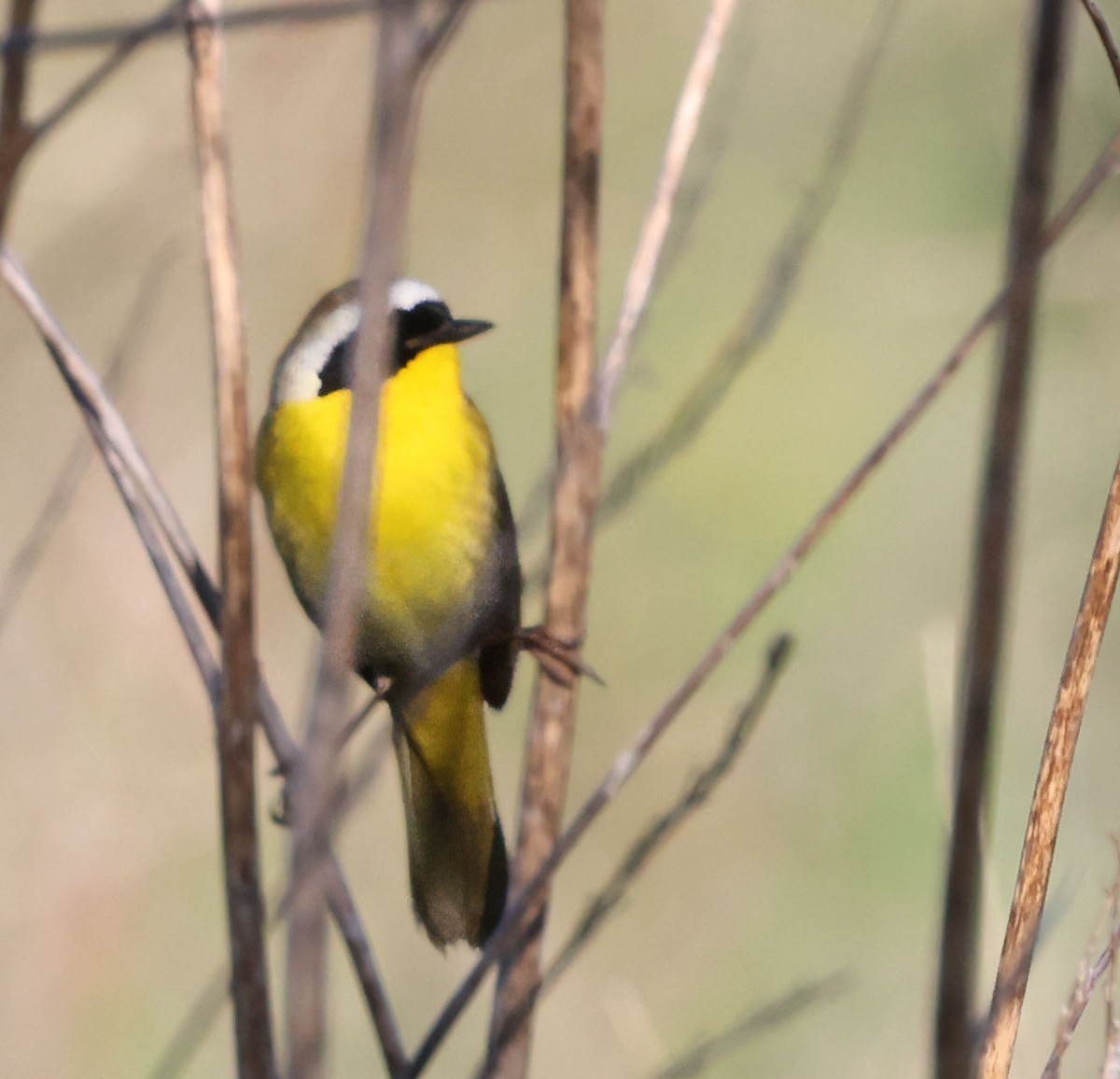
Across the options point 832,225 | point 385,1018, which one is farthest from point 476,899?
point 832,225

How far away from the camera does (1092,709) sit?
277 centimetres

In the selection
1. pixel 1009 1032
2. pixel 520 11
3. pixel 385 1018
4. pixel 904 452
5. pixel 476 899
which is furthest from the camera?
pixel 904 452

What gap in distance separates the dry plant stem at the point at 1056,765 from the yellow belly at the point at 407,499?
805 millimetres

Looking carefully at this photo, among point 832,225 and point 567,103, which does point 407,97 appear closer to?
point 567,103

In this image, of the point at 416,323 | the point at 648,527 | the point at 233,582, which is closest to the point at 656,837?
the point at 233,582

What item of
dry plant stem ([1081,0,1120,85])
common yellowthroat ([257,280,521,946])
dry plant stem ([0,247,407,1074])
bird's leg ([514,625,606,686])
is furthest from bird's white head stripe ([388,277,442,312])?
dry plant stem ([1081,0,1120,85])

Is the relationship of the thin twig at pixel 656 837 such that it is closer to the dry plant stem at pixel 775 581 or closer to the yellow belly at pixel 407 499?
the dry plant stem at pixel 775 581

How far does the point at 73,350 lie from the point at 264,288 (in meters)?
2.17

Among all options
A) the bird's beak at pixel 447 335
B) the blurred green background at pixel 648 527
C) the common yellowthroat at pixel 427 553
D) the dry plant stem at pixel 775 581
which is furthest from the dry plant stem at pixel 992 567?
the blurred green background at pixel 648 527

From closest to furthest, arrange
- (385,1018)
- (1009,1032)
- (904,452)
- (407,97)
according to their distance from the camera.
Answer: (407,97) → (1009,1032) → (385,1018) → (904,452)

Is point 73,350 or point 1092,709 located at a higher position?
point 1092,709

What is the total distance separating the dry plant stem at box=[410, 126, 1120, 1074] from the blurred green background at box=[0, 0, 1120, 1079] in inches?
46.0

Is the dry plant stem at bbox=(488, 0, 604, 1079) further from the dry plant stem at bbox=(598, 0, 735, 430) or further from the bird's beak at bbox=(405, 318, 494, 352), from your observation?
the bird's beak at bbox=(405, 318, 494, 352)

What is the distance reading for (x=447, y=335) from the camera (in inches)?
59.6
